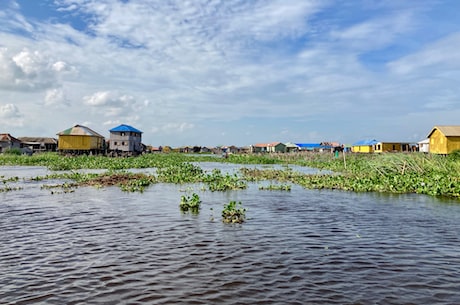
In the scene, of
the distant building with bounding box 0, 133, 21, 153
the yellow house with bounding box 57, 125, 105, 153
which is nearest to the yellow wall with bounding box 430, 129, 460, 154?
the yellow house with bounding box 57, 125, 105, 153

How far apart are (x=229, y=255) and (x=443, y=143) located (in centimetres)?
4287

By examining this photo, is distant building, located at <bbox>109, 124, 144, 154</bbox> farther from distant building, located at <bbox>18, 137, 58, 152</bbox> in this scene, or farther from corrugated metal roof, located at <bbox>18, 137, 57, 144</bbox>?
corrugated metal roof, located at <bbox>18, 137, 57, 144</bbox>

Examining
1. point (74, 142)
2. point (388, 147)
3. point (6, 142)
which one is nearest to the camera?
point (74, 142)

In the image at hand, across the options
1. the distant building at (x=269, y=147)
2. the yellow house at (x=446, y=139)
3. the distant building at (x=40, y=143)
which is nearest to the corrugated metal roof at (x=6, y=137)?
the distant building at (x=40, y=143)

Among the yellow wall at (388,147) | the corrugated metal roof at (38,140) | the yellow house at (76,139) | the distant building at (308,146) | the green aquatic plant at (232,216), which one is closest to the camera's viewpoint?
the green aquatic plant at (232,216)

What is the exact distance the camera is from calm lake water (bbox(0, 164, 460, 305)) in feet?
18.6

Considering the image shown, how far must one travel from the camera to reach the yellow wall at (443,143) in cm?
4141

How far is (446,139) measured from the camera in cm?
4150

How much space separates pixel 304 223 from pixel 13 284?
25.2 ft

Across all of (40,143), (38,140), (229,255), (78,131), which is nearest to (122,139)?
(78,131)

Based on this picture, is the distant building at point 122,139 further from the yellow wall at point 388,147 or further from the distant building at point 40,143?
the yellow wall at point 388,147

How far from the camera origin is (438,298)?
18.1 ft

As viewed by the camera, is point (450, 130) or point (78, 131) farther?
point (78, 131)

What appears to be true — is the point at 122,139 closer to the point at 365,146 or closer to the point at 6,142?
the point at 6,142
